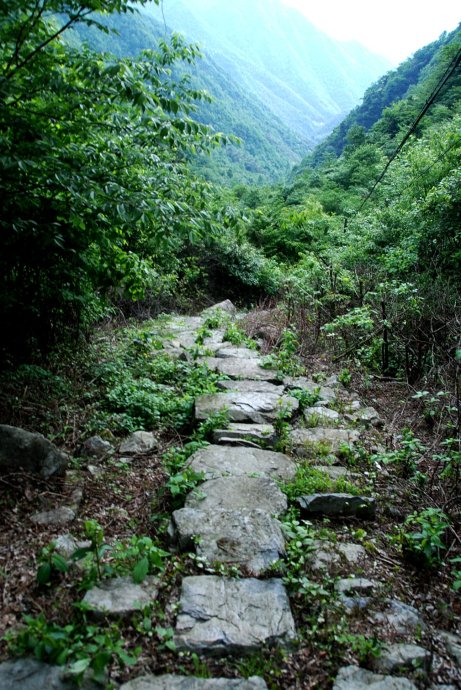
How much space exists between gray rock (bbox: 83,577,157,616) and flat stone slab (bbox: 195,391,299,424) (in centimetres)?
201

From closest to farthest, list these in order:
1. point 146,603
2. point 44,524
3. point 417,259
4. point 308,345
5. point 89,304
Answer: point 146,603, point 44,524, point 89,304, point 308,345, point 417,259

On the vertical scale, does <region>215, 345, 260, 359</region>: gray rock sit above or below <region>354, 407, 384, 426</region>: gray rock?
below

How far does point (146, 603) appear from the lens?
2.15 metres

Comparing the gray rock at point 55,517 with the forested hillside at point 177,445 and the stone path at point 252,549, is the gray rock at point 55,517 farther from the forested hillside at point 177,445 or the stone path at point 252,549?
the stone path at point 252,549

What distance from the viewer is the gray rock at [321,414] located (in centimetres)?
450

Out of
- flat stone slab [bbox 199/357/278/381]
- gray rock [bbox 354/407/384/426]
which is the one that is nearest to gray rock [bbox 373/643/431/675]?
gray rock [bbox 354/407/384/426]

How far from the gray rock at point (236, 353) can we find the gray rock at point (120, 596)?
4.23 metres

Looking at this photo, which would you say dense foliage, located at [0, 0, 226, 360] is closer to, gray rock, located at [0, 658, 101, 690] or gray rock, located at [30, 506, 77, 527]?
gray rock, located at [30, 506, 77, 527]

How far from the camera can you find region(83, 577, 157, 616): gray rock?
6.74ft

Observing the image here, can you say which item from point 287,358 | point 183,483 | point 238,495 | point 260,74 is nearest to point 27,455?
point 183,483

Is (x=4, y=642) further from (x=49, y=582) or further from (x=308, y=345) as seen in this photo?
(x=308, y=345)

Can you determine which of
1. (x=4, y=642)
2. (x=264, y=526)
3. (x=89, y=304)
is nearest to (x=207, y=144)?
(x=89, y=304)

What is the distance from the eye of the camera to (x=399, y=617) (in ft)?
7.39

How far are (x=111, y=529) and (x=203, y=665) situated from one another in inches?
47.2
